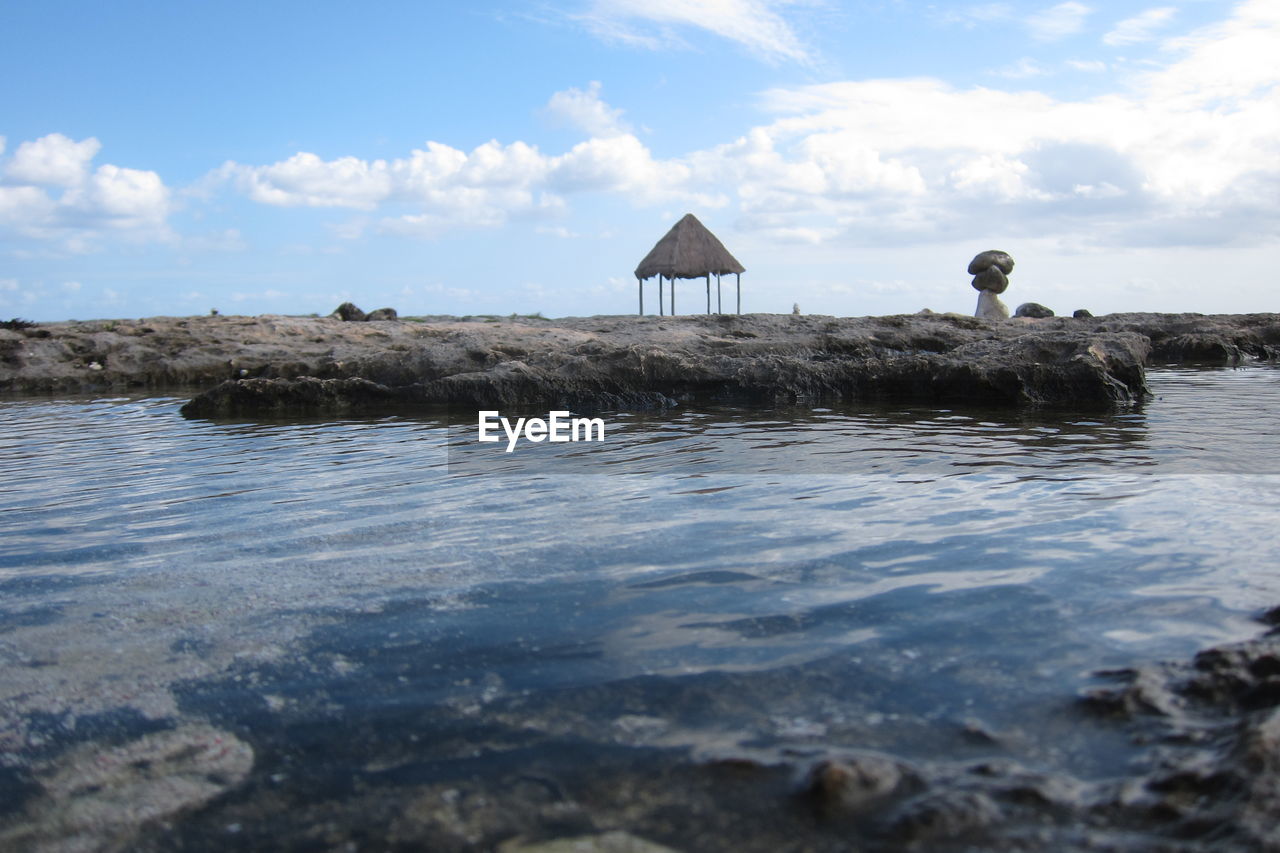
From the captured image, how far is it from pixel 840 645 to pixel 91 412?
10124 mm

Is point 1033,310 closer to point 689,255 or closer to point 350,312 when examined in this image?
point 689,255

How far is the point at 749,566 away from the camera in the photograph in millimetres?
3121

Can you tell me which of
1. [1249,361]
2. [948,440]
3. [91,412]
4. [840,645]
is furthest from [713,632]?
[1249,361]

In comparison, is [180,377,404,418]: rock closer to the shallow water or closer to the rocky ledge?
the rocky ledge

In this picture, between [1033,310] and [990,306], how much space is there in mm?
2452

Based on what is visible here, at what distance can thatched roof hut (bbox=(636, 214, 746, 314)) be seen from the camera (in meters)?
24.0

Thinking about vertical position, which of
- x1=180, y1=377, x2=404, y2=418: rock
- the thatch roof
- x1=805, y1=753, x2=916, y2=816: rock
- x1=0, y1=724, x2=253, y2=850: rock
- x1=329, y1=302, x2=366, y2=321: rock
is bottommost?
x1=0, y1=724, x2=253, y2=850: rock

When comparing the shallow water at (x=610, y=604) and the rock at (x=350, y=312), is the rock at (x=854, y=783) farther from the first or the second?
the rock at (x=350, y=312)

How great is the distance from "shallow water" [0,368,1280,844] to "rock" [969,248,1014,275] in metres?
20.0

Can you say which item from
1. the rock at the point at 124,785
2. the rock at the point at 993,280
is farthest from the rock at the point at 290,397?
the rock at the point at 993,280

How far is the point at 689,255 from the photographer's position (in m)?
24.2

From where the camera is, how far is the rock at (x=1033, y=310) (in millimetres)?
25161

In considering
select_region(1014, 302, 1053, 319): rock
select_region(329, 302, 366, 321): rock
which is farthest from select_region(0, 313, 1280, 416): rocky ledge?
select_region(1014, 302, 1053, 319): rock

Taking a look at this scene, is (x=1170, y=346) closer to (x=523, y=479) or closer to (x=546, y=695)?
(x=523, y=479)
